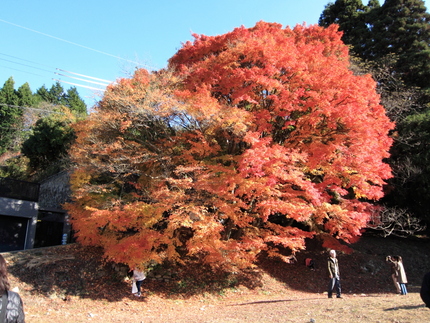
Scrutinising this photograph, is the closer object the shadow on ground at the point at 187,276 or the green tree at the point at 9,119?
the shadow on ground at the point at 187,276

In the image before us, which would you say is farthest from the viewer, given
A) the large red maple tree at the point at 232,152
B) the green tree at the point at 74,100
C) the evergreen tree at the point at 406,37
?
the green tree at the point at 74,100

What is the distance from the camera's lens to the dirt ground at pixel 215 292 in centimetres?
780

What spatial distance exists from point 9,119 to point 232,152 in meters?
35.8

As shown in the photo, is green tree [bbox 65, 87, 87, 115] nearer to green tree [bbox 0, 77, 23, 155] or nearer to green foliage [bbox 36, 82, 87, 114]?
green foliage [bbox 36, 82, 87, 114]

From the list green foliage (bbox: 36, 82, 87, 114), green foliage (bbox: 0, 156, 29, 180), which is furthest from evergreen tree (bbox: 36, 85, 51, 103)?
green foliage (bbox: 0, 156, 29, 180)

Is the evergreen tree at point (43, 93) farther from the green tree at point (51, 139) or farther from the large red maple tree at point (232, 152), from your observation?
the large red maple tree at point (232, 152)

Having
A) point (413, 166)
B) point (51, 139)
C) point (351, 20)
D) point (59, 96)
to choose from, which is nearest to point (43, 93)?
point (59, 96)

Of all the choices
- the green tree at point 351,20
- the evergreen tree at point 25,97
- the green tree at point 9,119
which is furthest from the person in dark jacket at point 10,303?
the evergreen tree at point 25,97

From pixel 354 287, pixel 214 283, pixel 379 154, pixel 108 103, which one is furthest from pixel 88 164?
pixel 354 287

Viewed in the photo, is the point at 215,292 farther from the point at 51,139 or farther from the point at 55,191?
the point at 51,139

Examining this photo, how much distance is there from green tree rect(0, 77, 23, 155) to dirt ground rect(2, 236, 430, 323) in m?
27.1

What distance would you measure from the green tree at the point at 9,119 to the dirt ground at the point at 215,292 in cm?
2708

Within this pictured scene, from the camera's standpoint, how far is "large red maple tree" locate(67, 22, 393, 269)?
10.7 metres

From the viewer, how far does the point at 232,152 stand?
12.8 metres
